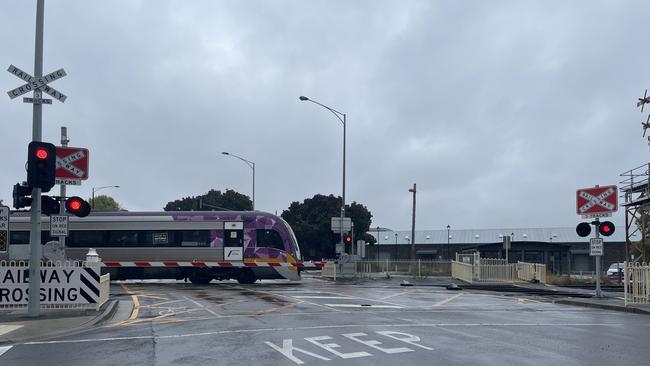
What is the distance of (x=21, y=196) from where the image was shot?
50.9 feet

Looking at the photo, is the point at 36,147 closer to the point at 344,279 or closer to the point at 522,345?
the point at 522,345

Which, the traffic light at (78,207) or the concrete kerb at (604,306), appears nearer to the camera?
the traffic light at (78,207)

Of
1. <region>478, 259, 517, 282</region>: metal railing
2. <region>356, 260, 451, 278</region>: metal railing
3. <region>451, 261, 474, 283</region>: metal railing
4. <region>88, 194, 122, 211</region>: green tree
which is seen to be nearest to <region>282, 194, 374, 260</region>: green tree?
<region>356, 260, 451, 278</region>: metal railing

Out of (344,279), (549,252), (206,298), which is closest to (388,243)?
(549,252)

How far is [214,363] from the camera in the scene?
9477 mm

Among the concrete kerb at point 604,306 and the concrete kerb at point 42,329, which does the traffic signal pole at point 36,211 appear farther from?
the concrete kerb at point 604,306

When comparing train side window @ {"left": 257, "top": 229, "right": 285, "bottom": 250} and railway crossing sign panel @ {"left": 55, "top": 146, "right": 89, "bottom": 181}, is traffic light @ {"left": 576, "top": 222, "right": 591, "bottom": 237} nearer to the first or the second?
train side window @ {"left": 257, "top": 229, "right": 285, "bottom": 250}

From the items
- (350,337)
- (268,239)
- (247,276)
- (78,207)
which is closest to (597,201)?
(350,337)

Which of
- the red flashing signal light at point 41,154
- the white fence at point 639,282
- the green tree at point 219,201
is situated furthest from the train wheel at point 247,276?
the green tree at point 219,201

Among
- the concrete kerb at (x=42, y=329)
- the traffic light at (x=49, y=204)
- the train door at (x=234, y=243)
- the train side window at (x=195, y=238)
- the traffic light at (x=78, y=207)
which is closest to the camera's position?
the concrete kerb at (x=42, y=329)

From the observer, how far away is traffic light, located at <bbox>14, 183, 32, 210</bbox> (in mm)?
15422

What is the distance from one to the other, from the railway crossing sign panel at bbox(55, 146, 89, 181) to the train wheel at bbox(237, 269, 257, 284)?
16667 millimetres

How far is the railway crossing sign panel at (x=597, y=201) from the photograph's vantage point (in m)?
22.4

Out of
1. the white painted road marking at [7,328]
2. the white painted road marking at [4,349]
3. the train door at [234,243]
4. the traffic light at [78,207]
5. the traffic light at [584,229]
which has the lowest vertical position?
the white painted road marking at [4,349]
